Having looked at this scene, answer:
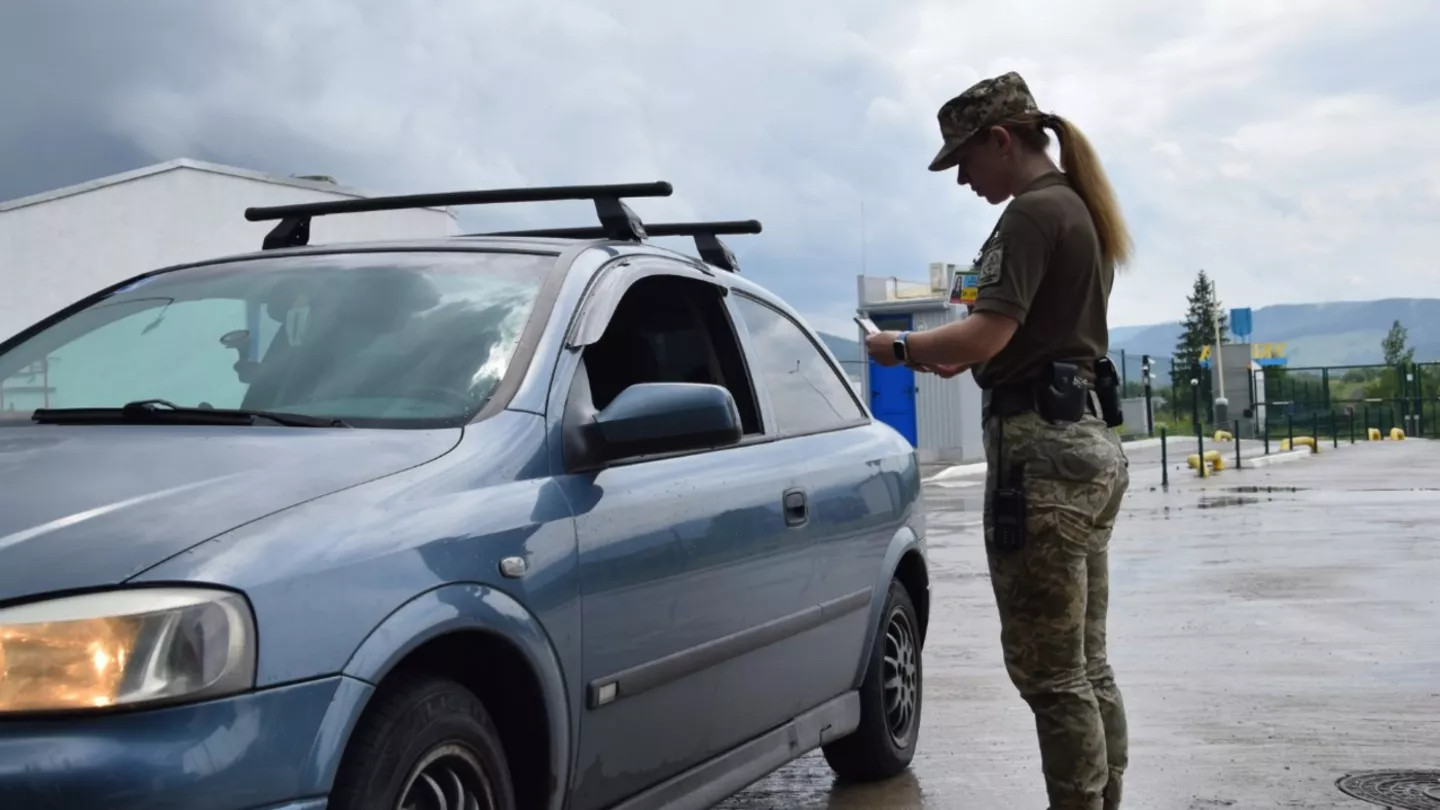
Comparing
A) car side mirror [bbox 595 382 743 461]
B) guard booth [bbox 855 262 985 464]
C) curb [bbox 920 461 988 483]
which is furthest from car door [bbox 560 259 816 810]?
guard booth [bbox 855 262 985 464]

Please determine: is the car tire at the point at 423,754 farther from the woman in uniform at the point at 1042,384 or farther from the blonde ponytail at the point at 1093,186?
the blonde ponytail at the point at 1093,186

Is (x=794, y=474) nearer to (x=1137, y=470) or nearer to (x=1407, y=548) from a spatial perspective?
(x=1407, y=548)

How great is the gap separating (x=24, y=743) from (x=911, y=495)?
12.0 ft

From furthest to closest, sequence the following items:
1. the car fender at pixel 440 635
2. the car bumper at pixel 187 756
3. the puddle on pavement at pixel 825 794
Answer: the puddle on pavement at pixel 825 794 < the car fender at pixel 440 635 < the car bumper at pixel 187 756

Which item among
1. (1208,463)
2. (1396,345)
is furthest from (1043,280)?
(1396,345)

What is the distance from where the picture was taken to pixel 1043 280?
4.36 meters

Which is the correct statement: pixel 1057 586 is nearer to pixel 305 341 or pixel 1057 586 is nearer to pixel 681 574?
pixel 681 574

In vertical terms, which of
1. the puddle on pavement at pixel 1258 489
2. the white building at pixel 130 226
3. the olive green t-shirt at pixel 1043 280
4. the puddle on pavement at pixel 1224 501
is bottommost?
the puddle on pavement at pixel 1224 501

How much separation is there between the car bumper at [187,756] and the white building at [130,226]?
25387 mm

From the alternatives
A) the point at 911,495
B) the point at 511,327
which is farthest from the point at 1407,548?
the point at 511,327

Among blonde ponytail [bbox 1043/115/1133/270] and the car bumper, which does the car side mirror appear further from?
blonde ponytail [bbox 1043/115/1133/270]

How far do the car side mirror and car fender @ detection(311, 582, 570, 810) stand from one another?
0.48 metres

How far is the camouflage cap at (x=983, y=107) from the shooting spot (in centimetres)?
437

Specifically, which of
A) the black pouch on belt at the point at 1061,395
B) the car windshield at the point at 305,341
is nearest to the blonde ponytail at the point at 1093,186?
the black pouch on belt at the point at 1061,395
